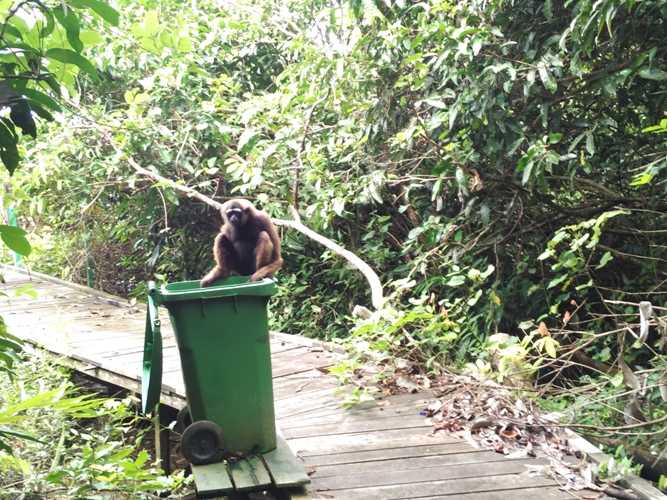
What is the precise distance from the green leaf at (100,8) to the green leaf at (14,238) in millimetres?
693

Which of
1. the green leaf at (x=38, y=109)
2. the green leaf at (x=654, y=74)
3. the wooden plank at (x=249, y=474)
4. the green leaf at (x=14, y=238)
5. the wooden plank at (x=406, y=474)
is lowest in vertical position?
the wooden plank at (x=406, y=474)

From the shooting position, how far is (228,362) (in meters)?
3.70

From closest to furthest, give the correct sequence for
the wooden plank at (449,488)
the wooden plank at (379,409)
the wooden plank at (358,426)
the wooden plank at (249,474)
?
the wooden plank at (449,488)
the wooden plank at (249,474)
the wooden plank at (358,426)
the wooden plank at (379,409)

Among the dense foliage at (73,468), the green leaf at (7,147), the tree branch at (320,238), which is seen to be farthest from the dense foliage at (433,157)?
the dense foliage at (73,468)

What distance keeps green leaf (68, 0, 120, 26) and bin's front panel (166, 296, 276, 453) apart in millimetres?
1881

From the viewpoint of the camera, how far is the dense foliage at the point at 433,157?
4891 mm

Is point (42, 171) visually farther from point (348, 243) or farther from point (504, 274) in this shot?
point (504, 274)

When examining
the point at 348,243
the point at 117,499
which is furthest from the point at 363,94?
the point at 117,499

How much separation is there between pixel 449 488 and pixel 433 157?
11.5 feet

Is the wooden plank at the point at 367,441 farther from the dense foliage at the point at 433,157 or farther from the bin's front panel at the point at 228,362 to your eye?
the dense foliage at the point at 433,157

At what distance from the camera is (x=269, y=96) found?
815 centimetres

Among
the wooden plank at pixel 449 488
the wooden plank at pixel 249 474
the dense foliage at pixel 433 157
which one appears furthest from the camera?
the dense foliage at pixel 433 157

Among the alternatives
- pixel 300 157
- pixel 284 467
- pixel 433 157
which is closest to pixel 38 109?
pixel 284 467

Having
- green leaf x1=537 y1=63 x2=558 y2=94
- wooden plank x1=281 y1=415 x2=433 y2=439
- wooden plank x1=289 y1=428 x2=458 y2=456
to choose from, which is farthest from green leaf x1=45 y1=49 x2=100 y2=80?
green leaf x1=537 y1=63 x2=558 y2=94
